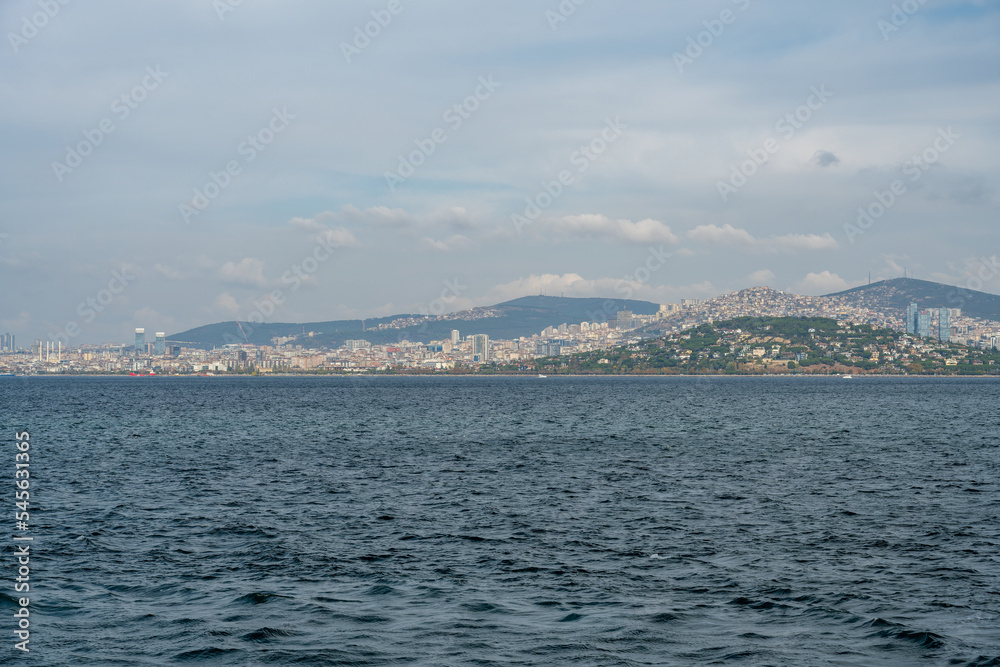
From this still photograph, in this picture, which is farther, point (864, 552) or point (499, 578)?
point (864, 552)

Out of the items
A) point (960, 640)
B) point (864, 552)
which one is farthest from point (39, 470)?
point (960, 640)

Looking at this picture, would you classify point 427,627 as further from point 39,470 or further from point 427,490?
point 39,470

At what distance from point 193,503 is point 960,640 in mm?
26695

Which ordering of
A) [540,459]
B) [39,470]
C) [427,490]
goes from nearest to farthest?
[427,490] < [39,470] < [540,459]

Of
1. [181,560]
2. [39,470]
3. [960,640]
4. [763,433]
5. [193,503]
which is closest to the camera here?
[960,640]

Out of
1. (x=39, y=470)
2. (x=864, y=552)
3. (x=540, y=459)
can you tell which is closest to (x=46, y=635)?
(x=864, y=552)

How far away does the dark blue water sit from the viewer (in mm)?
15617

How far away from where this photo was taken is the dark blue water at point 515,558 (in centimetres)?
1562

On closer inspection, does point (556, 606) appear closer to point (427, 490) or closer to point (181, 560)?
point (181, 560)

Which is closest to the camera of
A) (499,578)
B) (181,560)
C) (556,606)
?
(556,606)

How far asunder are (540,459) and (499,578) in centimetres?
2745

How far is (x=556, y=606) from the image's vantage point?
1788cm

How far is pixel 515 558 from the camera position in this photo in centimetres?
2247

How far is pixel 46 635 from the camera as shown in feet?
52.9
